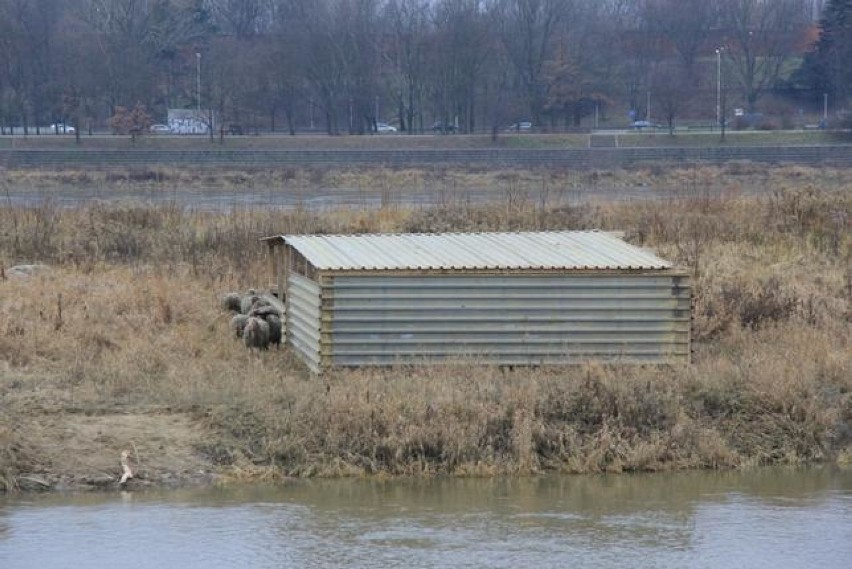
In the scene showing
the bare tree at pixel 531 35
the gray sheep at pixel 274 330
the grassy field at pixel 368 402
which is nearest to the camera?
the grassy field at pixel 368 402

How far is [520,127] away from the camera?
9231cm

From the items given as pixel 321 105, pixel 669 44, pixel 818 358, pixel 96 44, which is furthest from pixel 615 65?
pixel 818 358

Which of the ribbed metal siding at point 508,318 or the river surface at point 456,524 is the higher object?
the ribbed metal siding at point 508,318

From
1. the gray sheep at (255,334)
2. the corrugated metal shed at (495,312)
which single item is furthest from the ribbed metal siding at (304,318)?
the gray sheep at (255,334)

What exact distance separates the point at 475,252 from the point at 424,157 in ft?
190

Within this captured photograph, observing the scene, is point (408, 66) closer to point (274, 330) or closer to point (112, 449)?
point (274, 330)

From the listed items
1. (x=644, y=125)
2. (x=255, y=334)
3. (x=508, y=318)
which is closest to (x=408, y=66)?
(x=644, y=125)

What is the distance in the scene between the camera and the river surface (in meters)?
11.3

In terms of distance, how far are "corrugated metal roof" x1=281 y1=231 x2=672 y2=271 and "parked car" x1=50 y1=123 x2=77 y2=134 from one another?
72.9 metres

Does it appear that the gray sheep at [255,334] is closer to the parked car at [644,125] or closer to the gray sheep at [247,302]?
the gray sheep at [247,302]

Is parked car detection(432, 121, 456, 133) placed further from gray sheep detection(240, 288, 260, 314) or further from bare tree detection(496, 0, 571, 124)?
gray sheep detection(240, 288, 260, 314)

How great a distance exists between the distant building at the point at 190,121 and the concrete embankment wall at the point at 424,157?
1290cm

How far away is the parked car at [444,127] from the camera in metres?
91.0

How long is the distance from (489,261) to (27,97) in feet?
267
